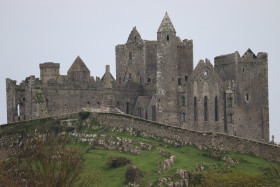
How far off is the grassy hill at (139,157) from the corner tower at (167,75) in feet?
44.0

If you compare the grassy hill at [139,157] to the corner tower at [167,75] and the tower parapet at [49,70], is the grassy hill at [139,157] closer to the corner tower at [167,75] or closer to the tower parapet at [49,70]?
the corner tower at [167,75]

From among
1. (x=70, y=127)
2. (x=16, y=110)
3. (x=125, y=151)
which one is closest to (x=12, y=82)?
(x=16, y=110)

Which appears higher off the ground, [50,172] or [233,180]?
[50,172]

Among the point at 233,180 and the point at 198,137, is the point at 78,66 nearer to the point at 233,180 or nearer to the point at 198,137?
the point at 198,137

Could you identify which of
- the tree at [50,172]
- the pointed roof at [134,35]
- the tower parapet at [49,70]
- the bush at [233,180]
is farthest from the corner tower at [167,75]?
the tree at [50,172]

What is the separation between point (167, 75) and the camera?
81.1m

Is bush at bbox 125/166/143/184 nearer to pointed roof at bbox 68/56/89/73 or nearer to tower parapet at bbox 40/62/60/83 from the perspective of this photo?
pointed roof at bbox 68/56/89/73

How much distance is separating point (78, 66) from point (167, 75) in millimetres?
14284

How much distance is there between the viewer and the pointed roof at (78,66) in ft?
297

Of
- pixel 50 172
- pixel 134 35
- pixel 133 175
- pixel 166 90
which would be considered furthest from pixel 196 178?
pixel 134 35

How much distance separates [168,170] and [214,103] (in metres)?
28.5

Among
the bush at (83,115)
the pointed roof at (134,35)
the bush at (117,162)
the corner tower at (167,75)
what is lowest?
the bush at (117,162)

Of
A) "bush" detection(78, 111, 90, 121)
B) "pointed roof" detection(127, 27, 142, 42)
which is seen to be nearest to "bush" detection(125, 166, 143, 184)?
"bush" detection(78, 111, 90, 121)

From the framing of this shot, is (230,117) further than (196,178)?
Yes
